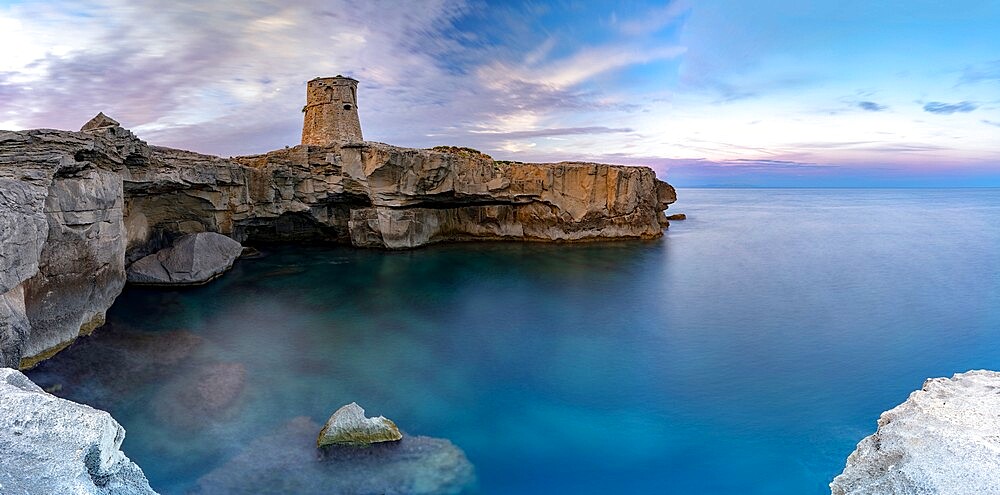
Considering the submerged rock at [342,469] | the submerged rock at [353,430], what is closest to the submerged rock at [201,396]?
the submerged rock at [342,469]

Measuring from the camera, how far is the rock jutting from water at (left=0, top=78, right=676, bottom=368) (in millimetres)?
10297

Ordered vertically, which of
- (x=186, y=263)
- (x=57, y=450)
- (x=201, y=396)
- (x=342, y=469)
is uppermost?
(x=57, y=450)

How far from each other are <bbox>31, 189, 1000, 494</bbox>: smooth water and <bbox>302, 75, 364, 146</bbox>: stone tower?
28.6 ft

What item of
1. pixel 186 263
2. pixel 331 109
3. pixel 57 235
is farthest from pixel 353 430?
pixel 331 109

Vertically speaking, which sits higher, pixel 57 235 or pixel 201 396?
pixel 57 235

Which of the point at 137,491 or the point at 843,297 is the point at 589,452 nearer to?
the point at 137,491

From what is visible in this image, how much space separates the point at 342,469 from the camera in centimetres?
757

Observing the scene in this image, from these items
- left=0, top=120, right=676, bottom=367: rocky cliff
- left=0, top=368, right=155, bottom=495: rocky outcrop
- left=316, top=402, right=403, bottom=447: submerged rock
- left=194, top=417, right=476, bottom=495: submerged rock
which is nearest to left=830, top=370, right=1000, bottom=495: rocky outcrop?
left=194, top=417, right=476, bottom=495: submerged rock

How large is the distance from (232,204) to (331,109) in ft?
31.0

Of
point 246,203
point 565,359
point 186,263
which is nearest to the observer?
point 565,359

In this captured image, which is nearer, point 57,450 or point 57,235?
point 57,450

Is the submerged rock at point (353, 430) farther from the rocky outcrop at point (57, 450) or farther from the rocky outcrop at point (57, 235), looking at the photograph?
the rocky outcrop at point (57, 235)

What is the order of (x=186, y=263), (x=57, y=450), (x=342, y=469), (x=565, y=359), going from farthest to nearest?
(x=186, y=263), (x=565, y=359), (x=342, y=469), (x=57, y=450)

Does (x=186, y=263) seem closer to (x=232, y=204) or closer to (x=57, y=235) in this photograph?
(x=232, y=204)
